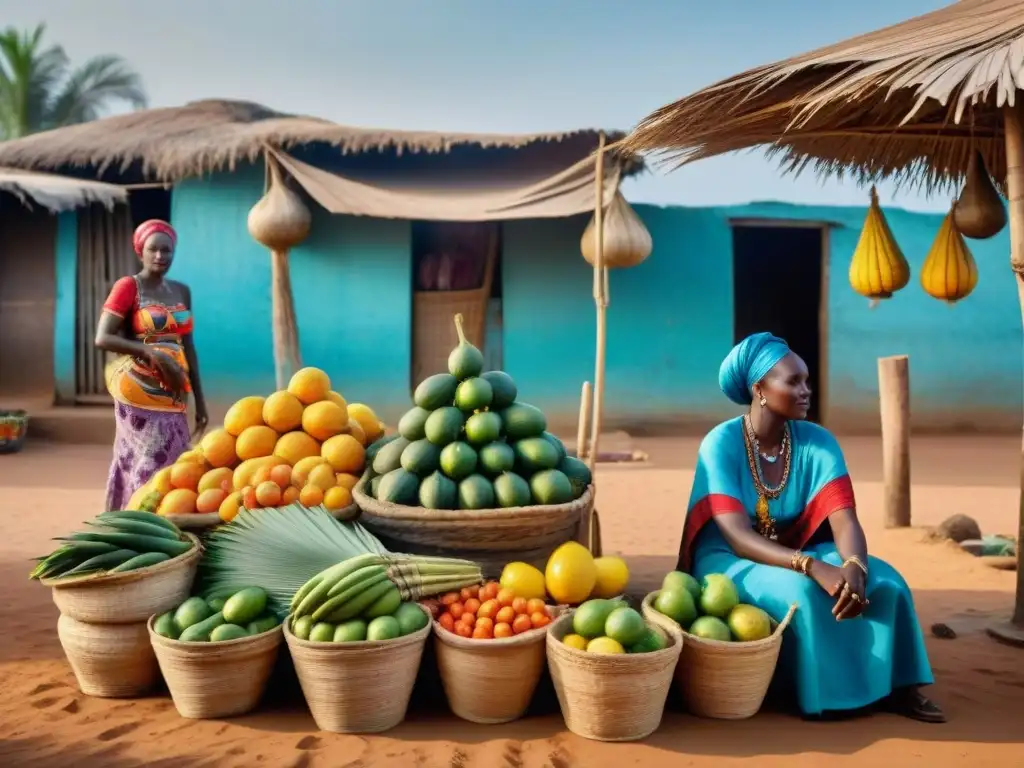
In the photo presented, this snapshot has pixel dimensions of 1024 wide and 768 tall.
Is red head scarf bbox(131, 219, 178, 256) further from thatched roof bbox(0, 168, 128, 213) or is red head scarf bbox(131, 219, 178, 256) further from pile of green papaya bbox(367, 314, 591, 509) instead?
thatched roof bbox(0, 168, 128, 213)

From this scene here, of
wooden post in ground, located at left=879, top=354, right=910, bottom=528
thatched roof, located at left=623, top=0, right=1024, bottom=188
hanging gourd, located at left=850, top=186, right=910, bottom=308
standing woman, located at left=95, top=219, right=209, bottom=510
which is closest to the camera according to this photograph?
thatched roof, located at left=623, top=0, right=1024, bottom=188

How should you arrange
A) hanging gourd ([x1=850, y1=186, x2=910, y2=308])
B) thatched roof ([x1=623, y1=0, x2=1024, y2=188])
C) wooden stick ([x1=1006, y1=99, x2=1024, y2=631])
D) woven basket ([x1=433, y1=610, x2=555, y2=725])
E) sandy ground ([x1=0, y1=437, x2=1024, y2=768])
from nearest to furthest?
sandy ground ([x1=0, y1=437, x2=1024, y2=768]) < woven basket ([x1=433, y1=610, x2=555, y2=725]) < thatched roof ([x1=623, y1=0, x2=1024, y2=188]) < wooden stick ([x1=1006, y1=99, x2=1024, y2=631]) < hanging gourd ([x1=850, y1=186, x2=910, y2=308])

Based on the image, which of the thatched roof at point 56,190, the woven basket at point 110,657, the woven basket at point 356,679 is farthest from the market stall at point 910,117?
the thatched roof at point 56,190

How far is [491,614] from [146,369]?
222 centimetres

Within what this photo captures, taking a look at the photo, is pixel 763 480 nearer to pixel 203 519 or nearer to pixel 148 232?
pixel 203 519

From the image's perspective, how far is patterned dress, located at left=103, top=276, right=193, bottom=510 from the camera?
157 inches

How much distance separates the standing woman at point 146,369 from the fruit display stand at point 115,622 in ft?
4.05

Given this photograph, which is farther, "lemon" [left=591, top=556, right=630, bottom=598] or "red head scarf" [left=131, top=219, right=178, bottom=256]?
"red head scarf" [left=131, top=219, right=178, bottom=256]

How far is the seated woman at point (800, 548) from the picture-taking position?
2805 millimetres

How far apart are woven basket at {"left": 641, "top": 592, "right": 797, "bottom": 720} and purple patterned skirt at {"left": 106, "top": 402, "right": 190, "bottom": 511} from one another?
8.38 feet

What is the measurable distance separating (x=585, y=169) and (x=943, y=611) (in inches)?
225

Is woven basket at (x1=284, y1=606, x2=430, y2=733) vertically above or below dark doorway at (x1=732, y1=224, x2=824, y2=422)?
below

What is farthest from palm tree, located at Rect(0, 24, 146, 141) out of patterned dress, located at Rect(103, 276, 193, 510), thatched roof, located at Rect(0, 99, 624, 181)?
patterned dress, located at Rect(103, 276, 193, 510)

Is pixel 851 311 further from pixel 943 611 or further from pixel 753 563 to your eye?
pixel 753 563
